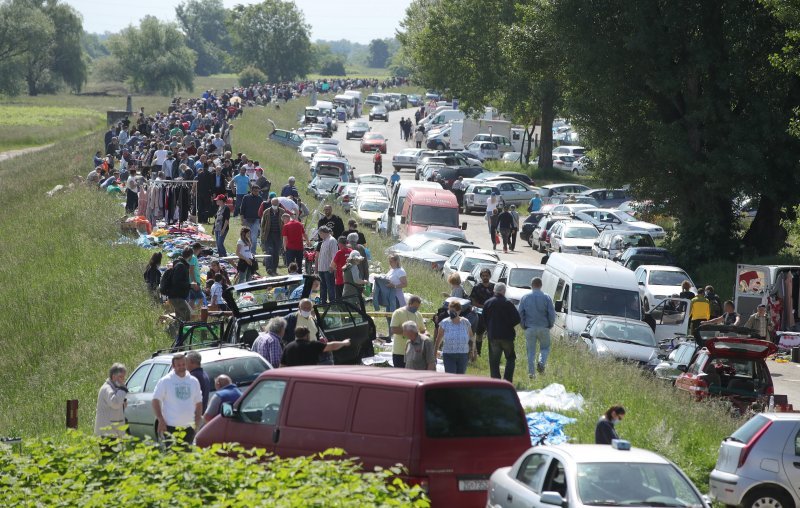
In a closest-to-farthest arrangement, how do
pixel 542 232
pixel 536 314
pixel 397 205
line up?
pixel 536 314, pixel 397 205, pixel 542 232

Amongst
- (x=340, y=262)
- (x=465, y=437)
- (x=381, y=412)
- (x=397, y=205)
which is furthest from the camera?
(x=397, y=205)

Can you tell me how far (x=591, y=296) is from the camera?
1031 inches

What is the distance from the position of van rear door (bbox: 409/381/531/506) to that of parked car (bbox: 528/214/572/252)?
32250 mm

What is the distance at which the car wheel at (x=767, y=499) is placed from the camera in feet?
45.7

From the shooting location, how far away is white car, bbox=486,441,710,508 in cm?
1059

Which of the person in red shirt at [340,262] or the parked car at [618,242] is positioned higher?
the person in red shirt at [340,262]

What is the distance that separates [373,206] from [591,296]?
2048cm

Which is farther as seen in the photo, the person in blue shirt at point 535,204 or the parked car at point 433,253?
the person in blue shirt at point 535,204

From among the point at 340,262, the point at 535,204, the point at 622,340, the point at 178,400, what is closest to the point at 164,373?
the point at 178,400

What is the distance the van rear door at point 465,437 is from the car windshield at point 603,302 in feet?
45.8

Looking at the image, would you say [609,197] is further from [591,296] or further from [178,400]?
[178,400]

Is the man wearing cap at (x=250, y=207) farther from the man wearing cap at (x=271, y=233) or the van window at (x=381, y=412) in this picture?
the van window at (x=381, y=412)

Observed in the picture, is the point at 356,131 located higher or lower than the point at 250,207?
lower

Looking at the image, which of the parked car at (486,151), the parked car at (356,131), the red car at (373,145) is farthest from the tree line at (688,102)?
the parked car at (356,131)
